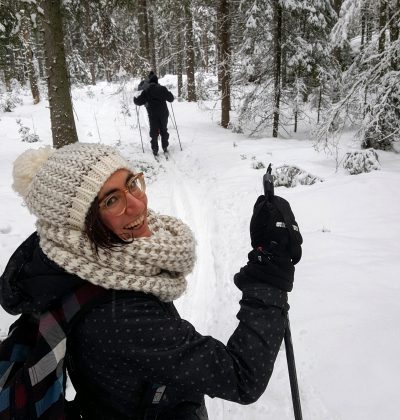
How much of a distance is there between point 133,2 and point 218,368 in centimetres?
891

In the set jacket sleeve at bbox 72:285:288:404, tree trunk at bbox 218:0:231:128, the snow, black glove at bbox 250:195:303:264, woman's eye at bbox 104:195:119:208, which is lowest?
the snow

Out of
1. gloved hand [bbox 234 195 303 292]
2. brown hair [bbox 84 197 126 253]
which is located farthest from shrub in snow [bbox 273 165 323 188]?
brown hair [bbox 84 197 126 253]

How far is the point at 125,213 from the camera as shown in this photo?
1.49 meters

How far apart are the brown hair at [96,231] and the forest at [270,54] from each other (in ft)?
22.1

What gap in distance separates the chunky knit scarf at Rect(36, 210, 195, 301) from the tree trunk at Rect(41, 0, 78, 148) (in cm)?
663

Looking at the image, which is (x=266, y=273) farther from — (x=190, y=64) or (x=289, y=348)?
(x=190, y=64)

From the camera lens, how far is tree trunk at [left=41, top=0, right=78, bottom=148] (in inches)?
267

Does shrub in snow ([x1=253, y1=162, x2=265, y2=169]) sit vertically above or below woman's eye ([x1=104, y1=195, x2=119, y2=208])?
below

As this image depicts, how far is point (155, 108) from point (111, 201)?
1002 cm

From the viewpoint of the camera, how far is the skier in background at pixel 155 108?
10.8 meters

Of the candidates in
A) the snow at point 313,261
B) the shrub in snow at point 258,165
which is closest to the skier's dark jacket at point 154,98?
the snow at point 313,261

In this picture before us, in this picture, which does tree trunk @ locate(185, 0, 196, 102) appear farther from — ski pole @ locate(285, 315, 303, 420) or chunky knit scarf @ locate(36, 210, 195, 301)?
chunky knit scarf @ locate(36, 210, 195, 301)

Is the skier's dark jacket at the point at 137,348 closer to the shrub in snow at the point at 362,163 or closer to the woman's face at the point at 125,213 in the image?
the woman's face at the point at 125,213

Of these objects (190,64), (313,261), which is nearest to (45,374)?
(313,261)
